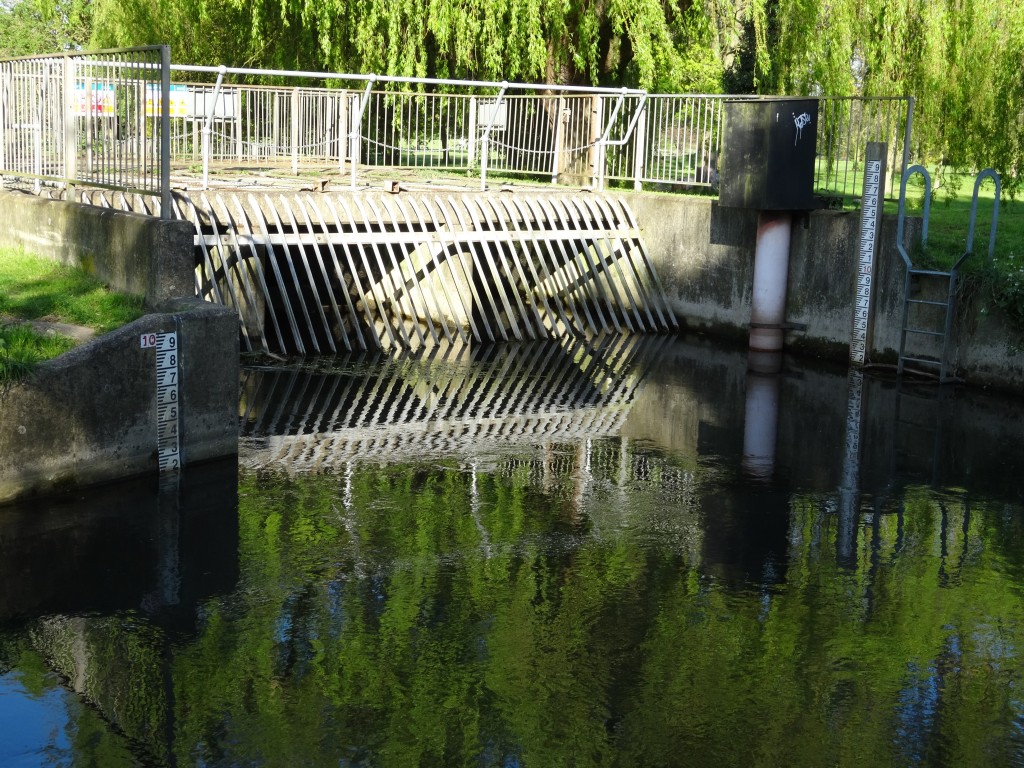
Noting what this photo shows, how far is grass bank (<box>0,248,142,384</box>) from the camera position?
30.5 feet

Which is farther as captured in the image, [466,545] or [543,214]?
[543,214]

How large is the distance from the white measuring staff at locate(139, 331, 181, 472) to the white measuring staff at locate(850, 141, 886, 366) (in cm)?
914

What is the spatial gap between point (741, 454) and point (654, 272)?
Result: 25.2ft

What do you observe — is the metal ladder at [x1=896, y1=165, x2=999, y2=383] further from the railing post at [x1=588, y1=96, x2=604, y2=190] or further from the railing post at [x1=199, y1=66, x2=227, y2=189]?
the railing post at [x1=199, y1=66, x2=227, y2=189]

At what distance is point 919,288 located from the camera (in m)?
15.4

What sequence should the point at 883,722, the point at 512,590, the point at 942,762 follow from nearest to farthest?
the point at 942,762 → the point at 883,722 → the point at 512,590

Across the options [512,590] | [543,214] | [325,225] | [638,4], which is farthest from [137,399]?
[638,4]

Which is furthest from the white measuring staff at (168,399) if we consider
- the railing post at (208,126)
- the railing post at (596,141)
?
the railing post at (596,141)

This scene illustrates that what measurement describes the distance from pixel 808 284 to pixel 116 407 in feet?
33.1

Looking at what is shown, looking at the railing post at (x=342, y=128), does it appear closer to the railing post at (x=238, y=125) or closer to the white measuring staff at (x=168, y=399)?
the railing post at (x=238, y=125)

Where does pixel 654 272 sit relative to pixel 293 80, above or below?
below

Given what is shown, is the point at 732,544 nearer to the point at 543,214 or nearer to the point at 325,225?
the point at 325,225

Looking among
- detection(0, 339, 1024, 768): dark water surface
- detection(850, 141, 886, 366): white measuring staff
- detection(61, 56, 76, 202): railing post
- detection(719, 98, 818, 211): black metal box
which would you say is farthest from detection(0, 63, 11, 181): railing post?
detection(850, 141, 886, 366): white measuring staff

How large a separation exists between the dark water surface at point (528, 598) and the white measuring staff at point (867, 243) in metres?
3.35
